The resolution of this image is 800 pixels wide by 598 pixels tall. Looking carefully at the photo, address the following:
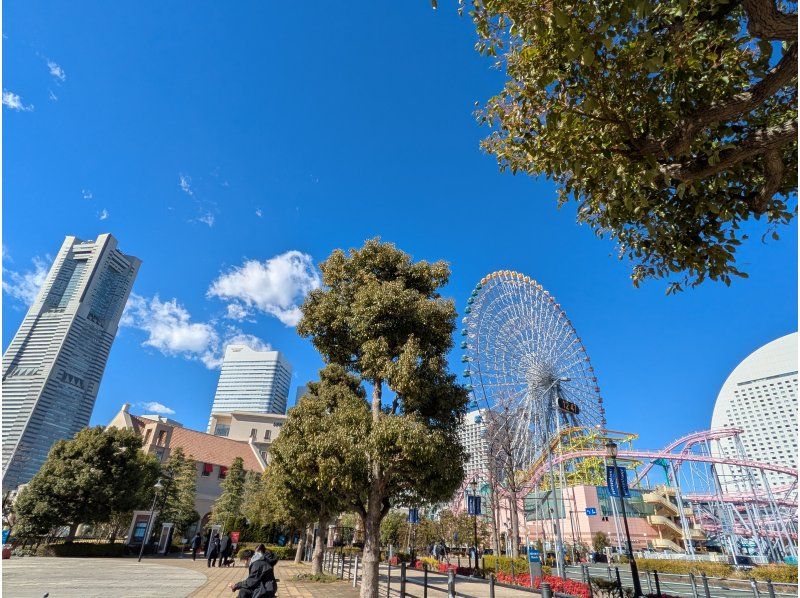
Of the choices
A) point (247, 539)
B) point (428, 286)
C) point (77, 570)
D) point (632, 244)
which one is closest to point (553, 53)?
point (632, 244)

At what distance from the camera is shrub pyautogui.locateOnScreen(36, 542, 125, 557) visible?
2617 centimetres

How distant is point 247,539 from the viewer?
3891cm

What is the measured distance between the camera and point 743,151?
14.3 ft

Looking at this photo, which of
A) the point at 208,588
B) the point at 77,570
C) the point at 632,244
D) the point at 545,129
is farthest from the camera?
the point at 77,570

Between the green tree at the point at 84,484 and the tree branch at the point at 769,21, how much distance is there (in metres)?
34.8

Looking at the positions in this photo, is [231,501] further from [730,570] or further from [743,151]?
[743,151]

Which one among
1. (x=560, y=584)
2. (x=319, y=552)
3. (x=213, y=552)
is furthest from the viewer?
(x=213, y=552)

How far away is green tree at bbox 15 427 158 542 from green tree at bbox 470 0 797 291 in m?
32.6

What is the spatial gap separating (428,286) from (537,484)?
4671 cm

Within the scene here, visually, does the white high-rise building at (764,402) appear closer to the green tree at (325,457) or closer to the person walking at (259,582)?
the green tree at (325,457)

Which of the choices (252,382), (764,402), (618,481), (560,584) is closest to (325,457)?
(560,584)

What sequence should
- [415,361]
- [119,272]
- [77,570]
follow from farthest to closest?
[119,272] → [77,570] → [415,361]

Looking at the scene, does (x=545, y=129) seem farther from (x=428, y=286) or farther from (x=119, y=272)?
(x=119, y=272)

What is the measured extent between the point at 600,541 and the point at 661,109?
51.9 meters
